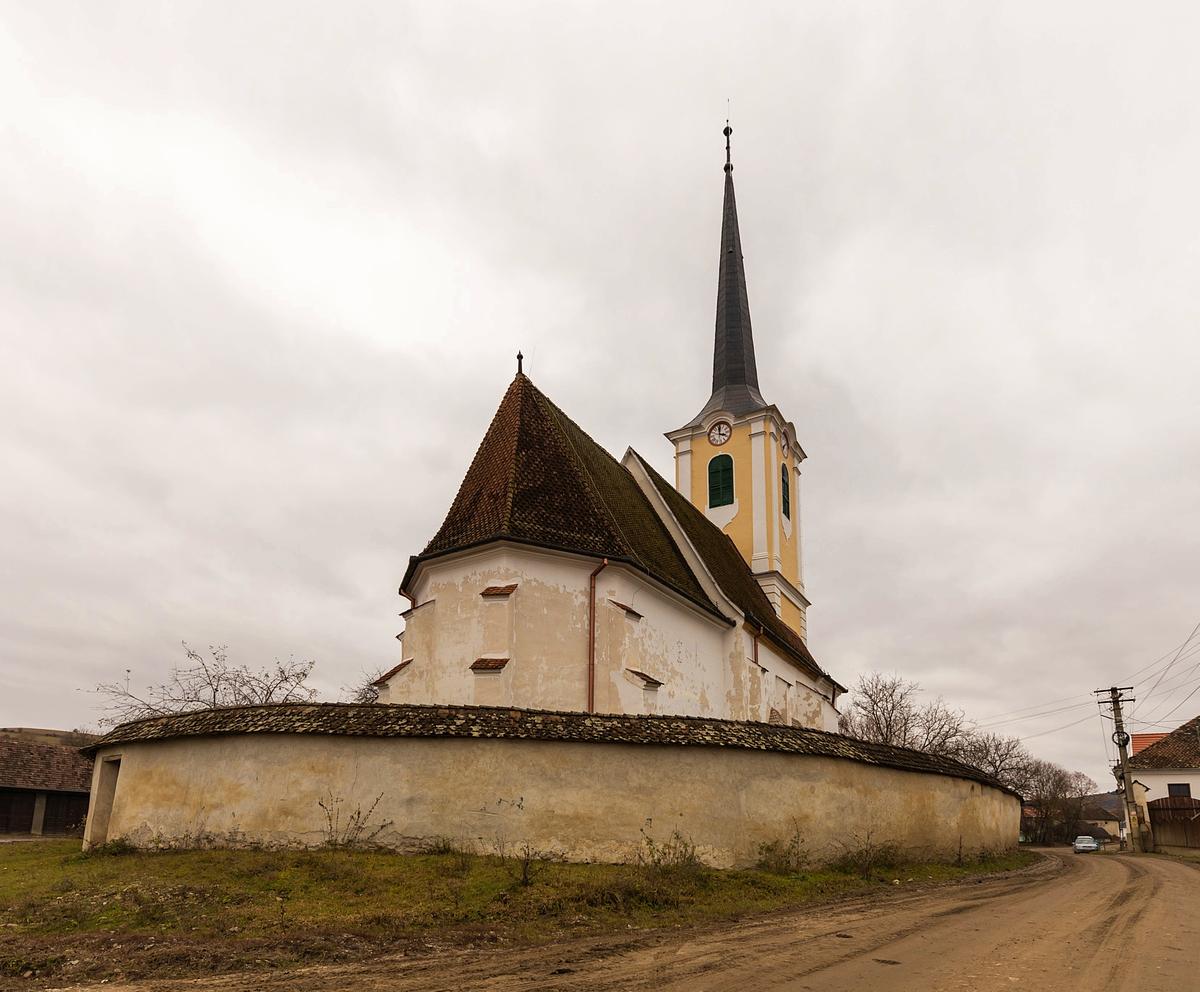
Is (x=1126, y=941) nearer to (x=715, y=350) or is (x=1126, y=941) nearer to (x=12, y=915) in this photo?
(x=12, y=915)

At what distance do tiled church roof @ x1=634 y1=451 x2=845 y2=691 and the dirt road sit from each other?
41.7ft

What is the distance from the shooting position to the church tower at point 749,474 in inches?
1294

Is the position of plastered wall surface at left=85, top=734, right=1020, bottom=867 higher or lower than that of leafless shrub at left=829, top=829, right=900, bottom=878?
higher

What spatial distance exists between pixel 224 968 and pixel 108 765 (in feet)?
28.4

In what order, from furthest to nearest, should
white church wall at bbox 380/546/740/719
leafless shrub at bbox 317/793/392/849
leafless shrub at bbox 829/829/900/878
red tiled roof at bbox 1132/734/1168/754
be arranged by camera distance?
1. red tiled roof at bbox 1132/734/1168/754
2. white church wall at bbox 380/546/740/719
3. leafless shrub at bbox 829/829/900/878
4. leafless shrub at bbox 317/793/392/849

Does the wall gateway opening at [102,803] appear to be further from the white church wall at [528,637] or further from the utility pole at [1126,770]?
the utility pole at [1126,770]

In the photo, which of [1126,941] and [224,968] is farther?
[1126,941]

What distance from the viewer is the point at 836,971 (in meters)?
7.17

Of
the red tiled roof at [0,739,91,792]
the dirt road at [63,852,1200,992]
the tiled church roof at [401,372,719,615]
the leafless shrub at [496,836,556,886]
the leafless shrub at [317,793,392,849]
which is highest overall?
the tiled church roof at [401,372,719,615]

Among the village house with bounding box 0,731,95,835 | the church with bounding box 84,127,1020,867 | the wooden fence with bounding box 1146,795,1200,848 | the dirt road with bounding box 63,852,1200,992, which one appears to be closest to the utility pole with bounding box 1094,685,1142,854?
the wooden fence with bounding box 1146,795,1200,848

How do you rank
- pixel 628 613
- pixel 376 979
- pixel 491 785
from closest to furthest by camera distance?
pixel 376 979 < pixel 491 785 < pixel 628 613

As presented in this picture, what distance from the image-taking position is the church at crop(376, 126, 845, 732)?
55.8ft

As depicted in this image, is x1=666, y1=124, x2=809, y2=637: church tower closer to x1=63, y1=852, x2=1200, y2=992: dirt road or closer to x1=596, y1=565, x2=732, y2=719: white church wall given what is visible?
x1=596, y1=565, x2=732, y2=719: white church wall

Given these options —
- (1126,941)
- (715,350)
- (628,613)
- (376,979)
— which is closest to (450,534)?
(628,613)
